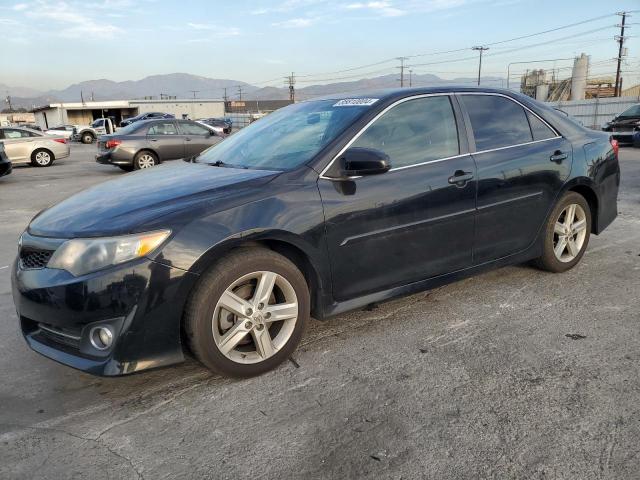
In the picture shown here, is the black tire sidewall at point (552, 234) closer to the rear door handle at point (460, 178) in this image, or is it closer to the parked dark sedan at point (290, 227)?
the parked dark sedan at point (290, 227)

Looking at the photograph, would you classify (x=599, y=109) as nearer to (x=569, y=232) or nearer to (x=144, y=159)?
(x=144, y=159)

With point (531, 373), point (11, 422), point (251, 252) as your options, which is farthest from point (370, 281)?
point (11, 422)

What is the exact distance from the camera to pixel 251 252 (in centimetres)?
291

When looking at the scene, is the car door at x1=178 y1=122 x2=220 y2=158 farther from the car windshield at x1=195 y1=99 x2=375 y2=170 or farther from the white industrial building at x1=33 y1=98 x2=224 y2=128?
the white industrial building at x1=33 y1=98 x2=224 y2=128

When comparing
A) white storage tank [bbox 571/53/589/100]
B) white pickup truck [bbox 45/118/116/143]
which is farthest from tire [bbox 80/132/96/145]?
white storage tank [bbox 571/53/589/100]

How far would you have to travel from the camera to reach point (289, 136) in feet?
12.3

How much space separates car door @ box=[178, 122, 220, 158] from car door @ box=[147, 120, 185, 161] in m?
0.17

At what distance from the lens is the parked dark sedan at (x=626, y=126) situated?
1803 cm

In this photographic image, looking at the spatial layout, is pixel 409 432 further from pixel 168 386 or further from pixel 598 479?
pixel 168 386

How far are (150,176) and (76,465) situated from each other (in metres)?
1.98

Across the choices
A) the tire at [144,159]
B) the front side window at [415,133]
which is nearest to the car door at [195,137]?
the tire at [144,159]

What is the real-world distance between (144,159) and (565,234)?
483 inches

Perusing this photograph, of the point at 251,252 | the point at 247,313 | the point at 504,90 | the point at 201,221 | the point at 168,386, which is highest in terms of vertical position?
the point at 504,90

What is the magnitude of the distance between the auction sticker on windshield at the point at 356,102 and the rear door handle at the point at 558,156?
1.63 meters
